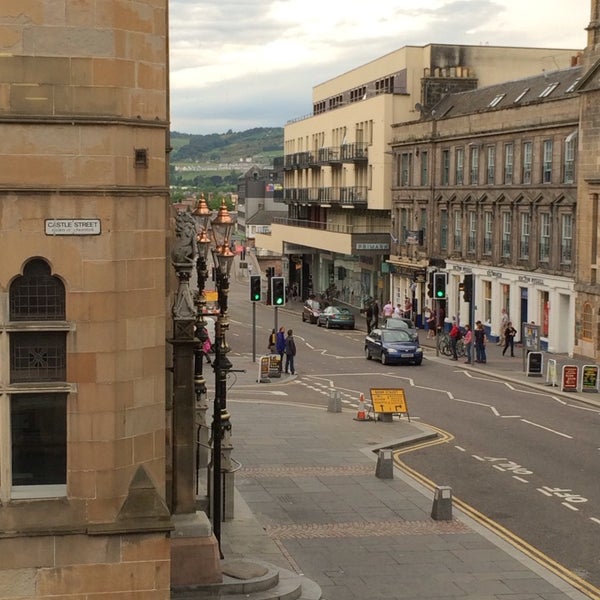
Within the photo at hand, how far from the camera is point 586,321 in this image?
48.7 metres

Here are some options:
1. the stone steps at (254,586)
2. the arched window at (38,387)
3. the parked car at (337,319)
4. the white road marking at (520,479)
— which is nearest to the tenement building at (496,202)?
the parked car at (337,319)

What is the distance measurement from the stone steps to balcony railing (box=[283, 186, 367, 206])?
209ft

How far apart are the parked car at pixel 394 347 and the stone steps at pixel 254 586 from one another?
30.9 metres

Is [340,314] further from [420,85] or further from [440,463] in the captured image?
[440,463]

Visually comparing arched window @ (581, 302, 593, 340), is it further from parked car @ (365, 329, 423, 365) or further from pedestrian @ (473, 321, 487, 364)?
parked car @ (365, 329, 423, 365)

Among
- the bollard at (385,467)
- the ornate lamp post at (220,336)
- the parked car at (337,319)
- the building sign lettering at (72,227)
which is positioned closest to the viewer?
the building sign lettering at (72,227)

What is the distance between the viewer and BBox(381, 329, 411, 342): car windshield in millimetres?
48375

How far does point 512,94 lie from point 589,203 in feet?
50.1

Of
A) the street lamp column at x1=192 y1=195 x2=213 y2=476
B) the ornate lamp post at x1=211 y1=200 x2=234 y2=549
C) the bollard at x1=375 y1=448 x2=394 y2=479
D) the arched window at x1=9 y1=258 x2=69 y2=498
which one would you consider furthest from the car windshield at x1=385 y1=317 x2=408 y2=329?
the arched window at x1=9 y1=258 x2=69 y2=498

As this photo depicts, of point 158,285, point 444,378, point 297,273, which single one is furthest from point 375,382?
point 297,273

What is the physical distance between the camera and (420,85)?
75.4m

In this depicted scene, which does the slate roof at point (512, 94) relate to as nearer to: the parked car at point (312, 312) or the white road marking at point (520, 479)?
the parked car at point (312, 312)

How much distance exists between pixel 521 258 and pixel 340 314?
14.0m

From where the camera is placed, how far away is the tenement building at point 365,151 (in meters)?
75.3
